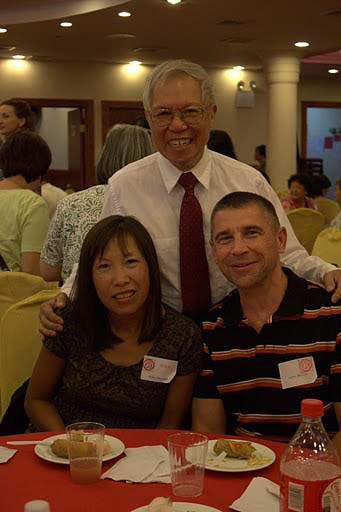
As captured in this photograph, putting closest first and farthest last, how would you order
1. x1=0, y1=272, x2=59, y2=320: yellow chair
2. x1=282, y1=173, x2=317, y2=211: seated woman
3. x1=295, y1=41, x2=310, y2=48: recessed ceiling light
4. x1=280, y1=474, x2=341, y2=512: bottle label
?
1. x1=280, y1=474, x2=341, y2=512: bottle label
2. x1=0, y1=272, x2=59, y2=320: yellow chair
3. x1=282, y1=173, x2=317, y2=211: seated woman
4. x1=295, y1=41, x2=310, y2=48: recessed ceiling light

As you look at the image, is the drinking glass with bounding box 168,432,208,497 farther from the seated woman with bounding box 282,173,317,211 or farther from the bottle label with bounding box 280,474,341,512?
the seated woman with bounding box 282,173,317,211

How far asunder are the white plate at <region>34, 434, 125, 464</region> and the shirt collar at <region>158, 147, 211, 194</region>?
99cm

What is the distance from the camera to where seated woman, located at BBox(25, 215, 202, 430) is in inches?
90.2

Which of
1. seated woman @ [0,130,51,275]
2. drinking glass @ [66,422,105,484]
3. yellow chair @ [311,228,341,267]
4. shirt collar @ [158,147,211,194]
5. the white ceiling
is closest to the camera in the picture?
drinking glass @ [66,422,105,484]

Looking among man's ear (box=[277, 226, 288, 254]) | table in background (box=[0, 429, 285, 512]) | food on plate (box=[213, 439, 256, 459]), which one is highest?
man's ear (box=[277, 226, 288, 254])

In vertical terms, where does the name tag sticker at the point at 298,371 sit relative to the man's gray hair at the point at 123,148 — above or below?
below

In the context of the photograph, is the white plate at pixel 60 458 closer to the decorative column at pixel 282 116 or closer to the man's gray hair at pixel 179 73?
the man's gray hair at pixel 179 73

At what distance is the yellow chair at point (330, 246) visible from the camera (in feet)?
15.6

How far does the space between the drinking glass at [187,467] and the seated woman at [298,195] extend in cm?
738

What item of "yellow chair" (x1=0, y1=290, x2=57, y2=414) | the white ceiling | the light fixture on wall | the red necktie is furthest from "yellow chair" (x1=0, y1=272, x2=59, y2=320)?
the light fixture on wall

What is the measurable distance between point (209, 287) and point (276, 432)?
21.7 inches

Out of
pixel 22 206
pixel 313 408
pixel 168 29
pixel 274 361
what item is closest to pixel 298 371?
pixel 274 361

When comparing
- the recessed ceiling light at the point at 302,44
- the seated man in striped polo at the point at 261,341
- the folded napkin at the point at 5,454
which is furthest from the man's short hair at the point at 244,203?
the recessed ceiling light at the point at 302,44

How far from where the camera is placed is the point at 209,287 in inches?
100
